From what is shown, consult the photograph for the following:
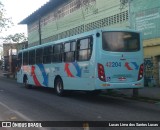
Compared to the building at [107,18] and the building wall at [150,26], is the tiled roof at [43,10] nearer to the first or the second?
the building at [107,18]

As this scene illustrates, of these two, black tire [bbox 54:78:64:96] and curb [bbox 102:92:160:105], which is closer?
curb [bbox 102:92:160:105]

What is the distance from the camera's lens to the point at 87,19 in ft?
108

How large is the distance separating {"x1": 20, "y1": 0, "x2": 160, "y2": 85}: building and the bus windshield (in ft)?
24.6

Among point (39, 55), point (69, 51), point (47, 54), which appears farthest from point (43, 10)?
point (69, 51)

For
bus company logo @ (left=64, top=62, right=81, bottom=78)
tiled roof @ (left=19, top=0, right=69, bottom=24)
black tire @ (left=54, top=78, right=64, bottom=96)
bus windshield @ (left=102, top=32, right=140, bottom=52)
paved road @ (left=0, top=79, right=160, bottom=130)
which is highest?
tiled roof @ (left=19, top=0, right=69, bottom=24)

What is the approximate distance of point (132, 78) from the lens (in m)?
15.8

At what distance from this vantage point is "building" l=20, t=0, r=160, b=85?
23.9 metres

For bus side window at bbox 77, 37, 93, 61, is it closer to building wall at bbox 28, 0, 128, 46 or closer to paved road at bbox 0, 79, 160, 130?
paved road at bbox 0, 79, 160, 130

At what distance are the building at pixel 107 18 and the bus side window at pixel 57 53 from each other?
709cm

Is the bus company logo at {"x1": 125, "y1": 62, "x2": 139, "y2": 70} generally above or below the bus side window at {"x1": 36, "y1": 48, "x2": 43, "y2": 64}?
below

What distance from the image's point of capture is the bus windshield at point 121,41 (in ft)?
50.8

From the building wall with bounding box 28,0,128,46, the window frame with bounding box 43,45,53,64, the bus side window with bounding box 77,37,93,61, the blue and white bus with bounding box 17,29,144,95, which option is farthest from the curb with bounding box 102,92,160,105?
the building wall with bounding box 28,0,128,46

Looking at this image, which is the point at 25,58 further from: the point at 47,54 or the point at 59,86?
the point at 59,86

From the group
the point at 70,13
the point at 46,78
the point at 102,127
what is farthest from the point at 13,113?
the point at 70,13
